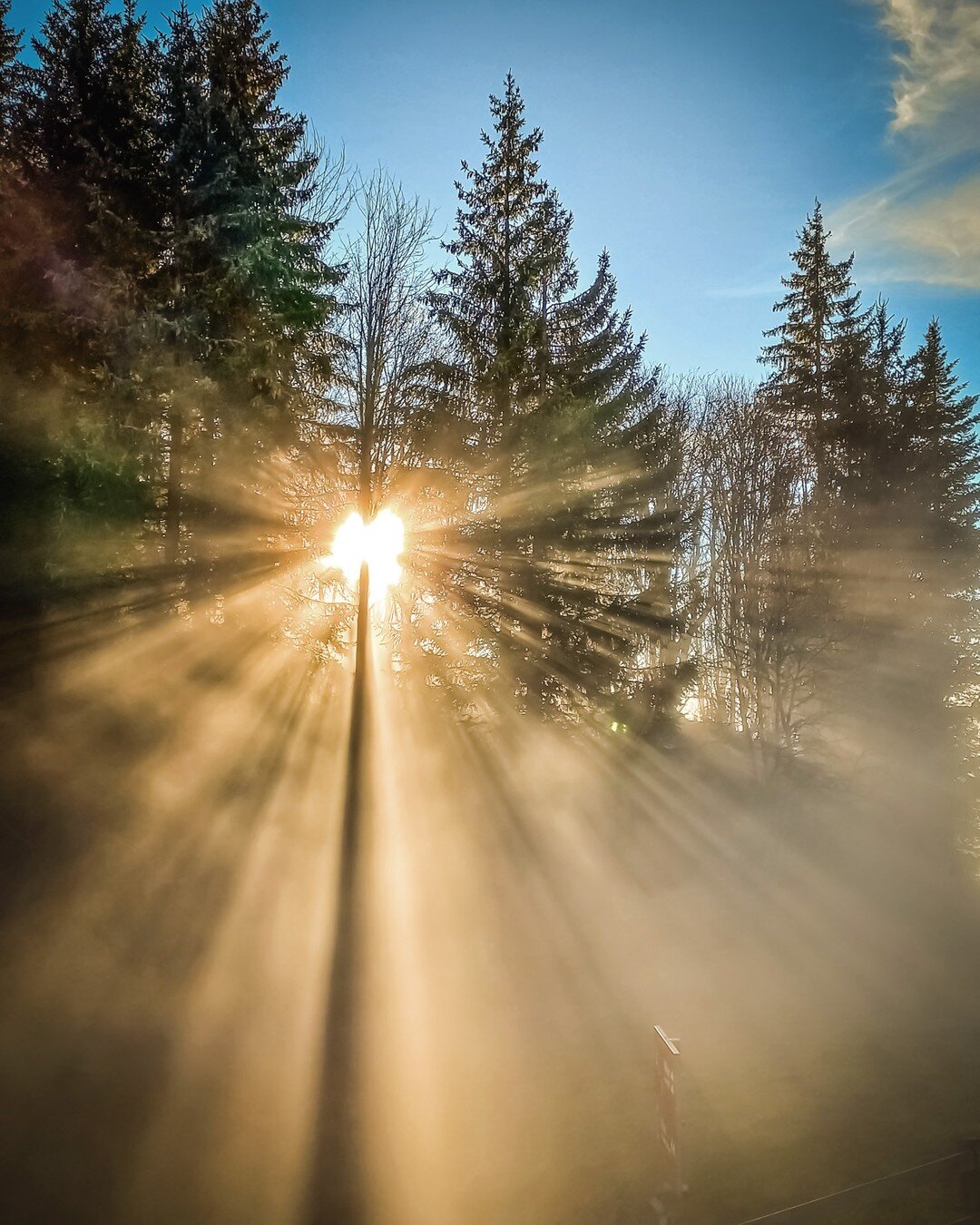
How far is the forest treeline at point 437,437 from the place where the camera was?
10.6 meters

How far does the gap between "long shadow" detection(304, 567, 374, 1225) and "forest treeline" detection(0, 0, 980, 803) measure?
162 centimetres

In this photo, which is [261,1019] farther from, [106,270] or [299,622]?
[106,270]

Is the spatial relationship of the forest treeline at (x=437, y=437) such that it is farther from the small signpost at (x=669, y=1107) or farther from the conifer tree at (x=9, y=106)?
the small signpost at (x=669, y=1107)

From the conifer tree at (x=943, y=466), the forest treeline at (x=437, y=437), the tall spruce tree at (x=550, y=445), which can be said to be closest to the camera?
the forest treeline at (x=437, y=437)

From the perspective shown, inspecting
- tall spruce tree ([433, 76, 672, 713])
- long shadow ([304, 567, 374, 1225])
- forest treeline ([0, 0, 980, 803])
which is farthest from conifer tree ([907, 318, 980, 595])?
long shadow ([304, 567, 374, 1225])

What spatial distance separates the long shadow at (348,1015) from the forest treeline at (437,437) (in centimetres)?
162

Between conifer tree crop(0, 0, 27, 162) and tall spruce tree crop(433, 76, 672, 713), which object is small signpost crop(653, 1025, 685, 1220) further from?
conifer tree crop(0, 0, 27, 162)

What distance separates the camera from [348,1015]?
28.0ft

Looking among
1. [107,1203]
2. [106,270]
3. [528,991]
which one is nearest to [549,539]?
[528,991]

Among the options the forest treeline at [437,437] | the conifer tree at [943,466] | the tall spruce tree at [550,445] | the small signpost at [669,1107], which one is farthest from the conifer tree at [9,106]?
the conifer tree at [943,466]

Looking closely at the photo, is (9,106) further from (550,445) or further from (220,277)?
(550,445)

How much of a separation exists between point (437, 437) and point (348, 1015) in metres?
10.8

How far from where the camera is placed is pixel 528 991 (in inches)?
404

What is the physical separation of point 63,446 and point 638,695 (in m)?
11.7
